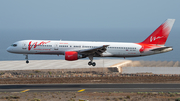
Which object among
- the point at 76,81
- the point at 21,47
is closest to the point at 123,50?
the point at 76,81

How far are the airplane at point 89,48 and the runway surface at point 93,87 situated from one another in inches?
435

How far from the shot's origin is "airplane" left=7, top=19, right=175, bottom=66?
4909 cm

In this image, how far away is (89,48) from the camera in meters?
49.4

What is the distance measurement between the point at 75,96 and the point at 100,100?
3.44 meters

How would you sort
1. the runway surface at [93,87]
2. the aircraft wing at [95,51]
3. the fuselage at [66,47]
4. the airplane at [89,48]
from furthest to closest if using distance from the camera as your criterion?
the fuselage at [66,47] → the airplane at [89,48] → the aircraft wing at [95,51] → the runway surface at [93,87]

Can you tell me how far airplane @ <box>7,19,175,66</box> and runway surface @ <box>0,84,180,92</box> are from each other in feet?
36.3

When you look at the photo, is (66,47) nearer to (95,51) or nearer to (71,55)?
(71,55)

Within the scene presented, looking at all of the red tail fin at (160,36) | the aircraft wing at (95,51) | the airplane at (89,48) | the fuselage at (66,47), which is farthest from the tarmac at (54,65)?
the aircraft wing at (95,51)

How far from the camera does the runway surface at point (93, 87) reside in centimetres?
3506

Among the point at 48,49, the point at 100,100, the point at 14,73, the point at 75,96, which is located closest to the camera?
the point at 100,100

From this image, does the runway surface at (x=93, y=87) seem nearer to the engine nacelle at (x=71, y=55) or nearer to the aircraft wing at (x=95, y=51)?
the engine nacelle at (x=71, y=55)

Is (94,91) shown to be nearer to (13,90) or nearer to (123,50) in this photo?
(13,90)

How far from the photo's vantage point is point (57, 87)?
3722 centimetres

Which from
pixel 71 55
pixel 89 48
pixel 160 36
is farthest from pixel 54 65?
pixel 160 36
